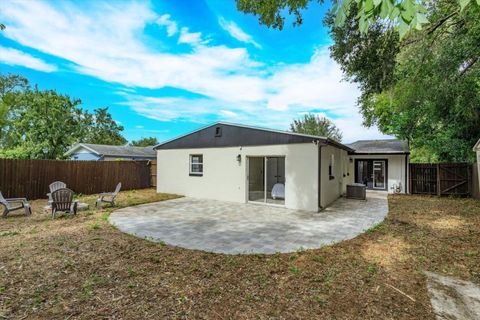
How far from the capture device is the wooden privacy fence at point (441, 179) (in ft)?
39.2

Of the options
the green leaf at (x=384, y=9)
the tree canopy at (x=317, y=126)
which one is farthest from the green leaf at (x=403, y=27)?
the tree canopy at (x=317, y=126)

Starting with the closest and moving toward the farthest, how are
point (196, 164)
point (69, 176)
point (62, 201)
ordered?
point (62, 201) → point (69, 176) → point (196, 164)

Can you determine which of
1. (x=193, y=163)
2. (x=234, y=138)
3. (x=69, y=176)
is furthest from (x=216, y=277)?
(x=69, y=176)

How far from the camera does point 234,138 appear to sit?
10648mm

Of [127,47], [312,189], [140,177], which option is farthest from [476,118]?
[140,177]

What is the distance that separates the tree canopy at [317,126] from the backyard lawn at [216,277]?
26.9 m

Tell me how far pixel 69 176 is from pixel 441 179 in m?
18.5

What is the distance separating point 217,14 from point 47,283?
844cm

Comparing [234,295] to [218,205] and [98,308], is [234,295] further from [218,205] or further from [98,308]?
[218,205]

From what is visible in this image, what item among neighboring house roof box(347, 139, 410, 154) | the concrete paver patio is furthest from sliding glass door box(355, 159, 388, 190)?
the concrete paver patio

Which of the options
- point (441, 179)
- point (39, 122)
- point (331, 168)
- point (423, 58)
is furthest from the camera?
point (39, 122)

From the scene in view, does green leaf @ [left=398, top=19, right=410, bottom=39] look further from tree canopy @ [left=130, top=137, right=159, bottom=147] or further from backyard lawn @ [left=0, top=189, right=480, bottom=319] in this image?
tree canopy @ [left=130, top=137, right=159, bottom=147]

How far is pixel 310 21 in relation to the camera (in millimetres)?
7465

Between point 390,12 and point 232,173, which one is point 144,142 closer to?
point 232,173
